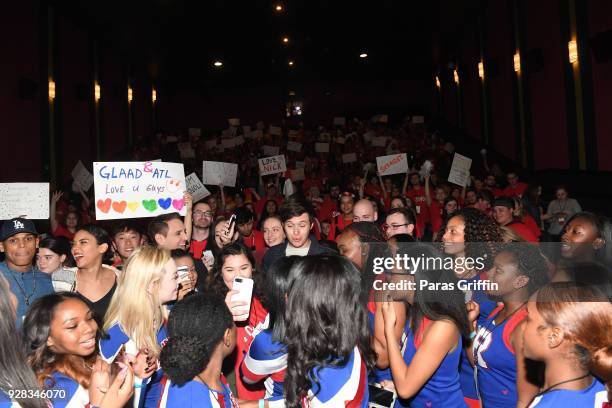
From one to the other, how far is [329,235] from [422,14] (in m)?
12.2

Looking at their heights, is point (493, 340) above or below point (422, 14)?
below

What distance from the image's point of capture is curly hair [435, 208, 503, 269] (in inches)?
127

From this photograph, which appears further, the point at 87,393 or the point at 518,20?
the point at 518,20

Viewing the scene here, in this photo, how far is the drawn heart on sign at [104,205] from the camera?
4.51 meters

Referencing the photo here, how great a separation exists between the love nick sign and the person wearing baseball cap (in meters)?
0.64

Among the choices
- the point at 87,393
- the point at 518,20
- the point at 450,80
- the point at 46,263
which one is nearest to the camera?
the point at 87,393

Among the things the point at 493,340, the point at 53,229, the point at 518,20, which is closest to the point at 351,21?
the point at 518,20

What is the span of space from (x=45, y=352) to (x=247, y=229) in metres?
3.41

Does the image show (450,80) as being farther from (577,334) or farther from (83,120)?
(577,334)

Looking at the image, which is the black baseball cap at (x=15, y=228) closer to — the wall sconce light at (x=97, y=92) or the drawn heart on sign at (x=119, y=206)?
the drawn heart on sign at (x=119, y=206)

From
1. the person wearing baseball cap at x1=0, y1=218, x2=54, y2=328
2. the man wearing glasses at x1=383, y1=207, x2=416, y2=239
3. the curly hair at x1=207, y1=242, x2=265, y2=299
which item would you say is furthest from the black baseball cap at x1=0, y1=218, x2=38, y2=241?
the man wearing glasses at x1=383, y1=207, x2=416, y2=239

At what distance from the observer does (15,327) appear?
1863 mm

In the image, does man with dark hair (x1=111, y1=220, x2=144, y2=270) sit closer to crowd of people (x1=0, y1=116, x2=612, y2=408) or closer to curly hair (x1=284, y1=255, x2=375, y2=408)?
crowd of people (x1=0, y1=116, x2=612, y2=408)

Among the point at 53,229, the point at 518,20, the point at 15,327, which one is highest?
the point at 518,20
